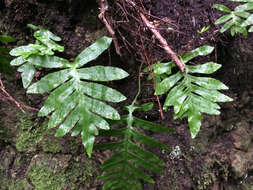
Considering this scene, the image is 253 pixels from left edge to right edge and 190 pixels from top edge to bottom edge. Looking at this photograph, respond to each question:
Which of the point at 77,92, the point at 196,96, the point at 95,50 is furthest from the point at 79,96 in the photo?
the point at 196,96

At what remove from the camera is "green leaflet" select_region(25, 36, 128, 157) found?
54.4 inches

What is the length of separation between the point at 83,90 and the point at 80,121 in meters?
0.23

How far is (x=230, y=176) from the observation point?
6.75ft

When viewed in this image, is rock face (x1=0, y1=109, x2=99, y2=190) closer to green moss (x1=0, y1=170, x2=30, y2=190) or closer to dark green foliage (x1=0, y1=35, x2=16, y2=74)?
green moss (x1=0, y1=170, x2=30, y2=190)

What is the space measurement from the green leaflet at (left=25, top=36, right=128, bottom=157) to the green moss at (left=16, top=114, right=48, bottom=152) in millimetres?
558

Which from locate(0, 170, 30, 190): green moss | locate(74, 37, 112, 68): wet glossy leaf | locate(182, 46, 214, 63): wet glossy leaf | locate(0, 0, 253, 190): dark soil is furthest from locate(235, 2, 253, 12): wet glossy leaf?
locate(0, 170, 30, 190): green moss

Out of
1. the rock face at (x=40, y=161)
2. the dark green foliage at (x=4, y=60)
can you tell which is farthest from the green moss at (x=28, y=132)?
the dark green foliage at (x=4, y=60)

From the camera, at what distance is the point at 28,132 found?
1866 mm

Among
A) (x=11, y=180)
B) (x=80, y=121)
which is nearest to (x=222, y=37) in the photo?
(x=80, y=121)

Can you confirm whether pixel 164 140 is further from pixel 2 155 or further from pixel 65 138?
pixel 2 155

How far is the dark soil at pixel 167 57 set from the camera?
1.87 m

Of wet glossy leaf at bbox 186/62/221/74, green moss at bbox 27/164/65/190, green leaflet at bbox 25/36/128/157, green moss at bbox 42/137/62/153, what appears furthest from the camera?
green moss at bbox 42/137/62/153

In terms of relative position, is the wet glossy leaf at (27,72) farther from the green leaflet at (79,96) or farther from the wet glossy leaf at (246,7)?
the wet glossy leaf at (246,7)

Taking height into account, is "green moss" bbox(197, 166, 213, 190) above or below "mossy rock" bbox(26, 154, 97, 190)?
below
